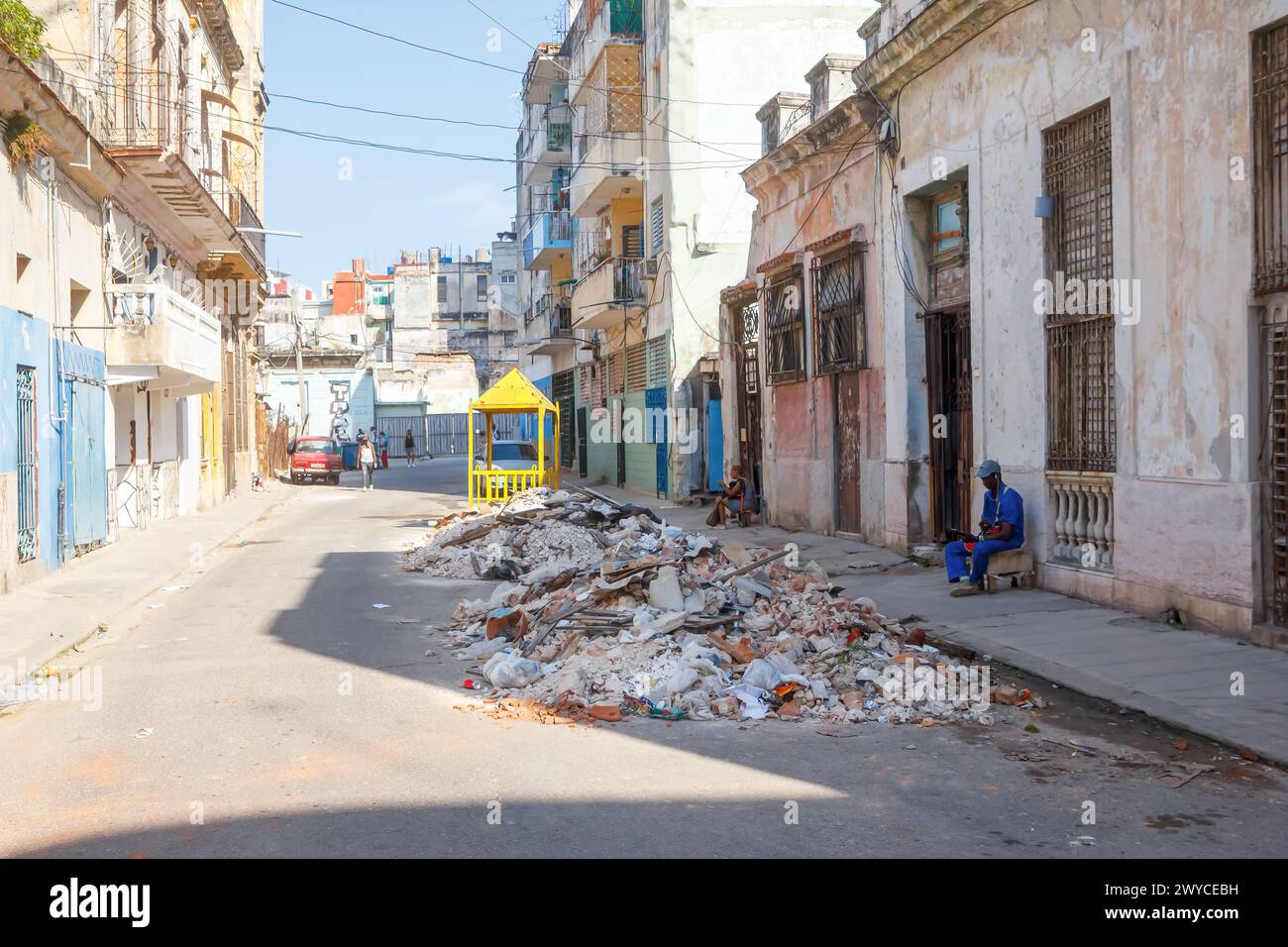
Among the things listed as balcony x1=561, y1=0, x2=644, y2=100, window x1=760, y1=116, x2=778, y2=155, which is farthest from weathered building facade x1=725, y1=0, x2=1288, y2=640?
balcony x1=561, y1=0, x2=644, y2=100

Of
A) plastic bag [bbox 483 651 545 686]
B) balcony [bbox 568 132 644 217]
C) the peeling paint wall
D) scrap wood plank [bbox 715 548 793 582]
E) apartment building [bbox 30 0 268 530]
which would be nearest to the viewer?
plastic bag [bbox 483 651 545 686]

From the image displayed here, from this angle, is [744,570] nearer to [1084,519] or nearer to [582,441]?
[1084,519]

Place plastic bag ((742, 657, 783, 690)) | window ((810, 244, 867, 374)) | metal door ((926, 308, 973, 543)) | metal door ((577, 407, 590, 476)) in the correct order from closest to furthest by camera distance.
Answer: plastic bag ((742, 657, 783, 690)), metal door ((926, 308, 973, 543)), window ((810, 244, 867, 374)), metal door ((577, 407, 590, 476))

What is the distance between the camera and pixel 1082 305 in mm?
11805

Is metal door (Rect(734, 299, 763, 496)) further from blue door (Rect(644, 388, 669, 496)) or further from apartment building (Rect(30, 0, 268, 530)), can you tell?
apartment building (Rect(30, 0, 268, 530))

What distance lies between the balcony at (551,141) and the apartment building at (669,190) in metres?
6.53

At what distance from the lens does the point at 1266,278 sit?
908cm

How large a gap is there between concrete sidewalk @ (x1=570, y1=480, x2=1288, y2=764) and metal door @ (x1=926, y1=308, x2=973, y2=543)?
153 cm

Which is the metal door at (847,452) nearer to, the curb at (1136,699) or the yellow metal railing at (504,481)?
the curb at (1136,699)

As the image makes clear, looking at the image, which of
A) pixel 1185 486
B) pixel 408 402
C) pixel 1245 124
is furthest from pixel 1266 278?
pixel 408 402

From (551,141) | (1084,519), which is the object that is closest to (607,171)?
(551,141)

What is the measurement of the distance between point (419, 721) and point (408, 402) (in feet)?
217

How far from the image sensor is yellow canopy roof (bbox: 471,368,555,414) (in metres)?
26.0
